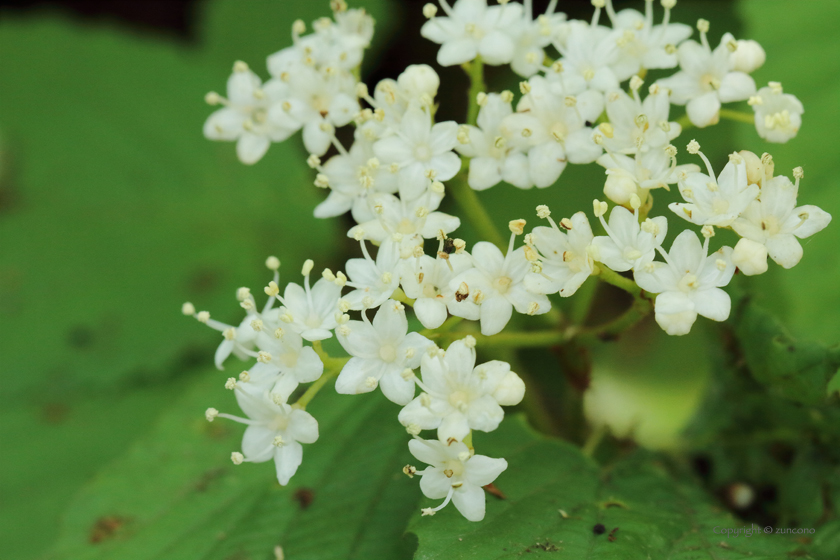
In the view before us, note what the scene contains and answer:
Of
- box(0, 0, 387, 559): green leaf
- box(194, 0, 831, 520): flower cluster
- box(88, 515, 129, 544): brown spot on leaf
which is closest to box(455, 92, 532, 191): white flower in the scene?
box(194, 0, 831, 520): flower cluster

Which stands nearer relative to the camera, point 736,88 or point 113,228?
point 736,88

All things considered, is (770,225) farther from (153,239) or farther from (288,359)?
(153,239)

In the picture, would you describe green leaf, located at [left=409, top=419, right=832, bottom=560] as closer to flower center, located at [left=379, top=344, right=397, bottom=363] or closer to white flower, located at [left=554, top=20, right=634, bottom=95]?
flower center, located at [left=379, top=344, right=397, bottom=363]

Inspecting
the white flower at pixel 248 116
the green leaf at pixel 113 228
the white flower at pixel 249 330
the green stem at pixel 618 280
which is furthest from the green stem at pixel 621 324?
the green leaf at pixel 113 228

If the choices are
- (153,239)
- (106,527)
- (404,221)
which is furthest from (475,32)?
(153,239)

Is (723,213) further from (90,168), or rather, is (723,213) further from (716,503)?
(90,168)

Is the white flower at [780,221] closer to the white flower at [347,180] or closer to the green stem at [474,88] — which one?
the green stem at [474,88]

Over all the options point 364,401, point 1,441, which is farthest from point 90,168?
point 364,401
